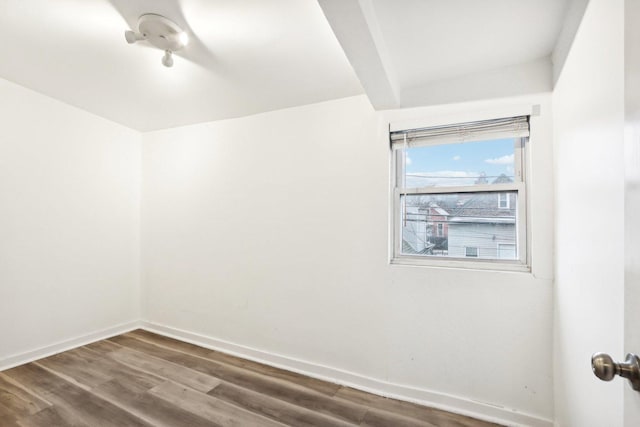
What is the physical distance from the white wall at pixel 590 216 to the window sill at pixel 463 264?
220 millimetres

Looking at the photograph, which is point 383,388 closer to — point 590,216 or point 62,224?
point 590,216

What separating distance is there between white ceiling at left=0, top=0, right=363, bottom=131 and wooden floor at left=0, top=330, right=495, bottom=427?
2210 mm

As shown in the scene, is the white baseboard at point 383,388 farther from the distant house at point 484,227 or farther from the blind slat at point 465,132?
the blind slat at point 465,132

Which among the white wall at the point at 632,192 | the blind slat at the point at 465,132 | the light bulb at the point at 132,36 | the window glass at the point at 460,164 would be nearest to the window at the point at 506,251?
the window glass at the point at 460,164

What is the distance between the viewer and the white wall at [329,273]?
1733 mm

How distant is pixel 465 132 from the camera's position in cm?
193

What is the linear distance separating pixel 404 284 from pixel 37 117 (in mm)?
3308

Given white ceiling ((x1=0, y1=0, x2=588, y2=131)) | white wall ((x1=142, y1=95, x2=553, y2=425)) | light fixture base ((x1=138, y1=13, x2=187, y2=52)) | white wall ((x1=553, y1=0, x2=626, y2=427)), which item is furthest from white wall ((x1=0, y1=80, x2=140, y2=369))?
white wall ((x1=553, y1=0, x2=626, y2=427))

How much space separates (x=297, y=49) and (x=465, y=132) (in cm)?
122

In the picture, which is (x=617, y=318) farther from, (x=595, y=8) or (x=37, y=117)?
(x=37, y=117)

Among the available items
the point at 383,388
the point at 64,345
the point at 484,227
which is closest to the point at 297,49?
the point at 484,227

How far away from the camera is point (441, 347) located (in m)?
1.90

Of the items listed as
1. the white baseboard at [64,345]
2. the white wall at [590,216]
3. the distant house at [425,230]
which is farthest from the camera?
the white baseboard at [64,345]

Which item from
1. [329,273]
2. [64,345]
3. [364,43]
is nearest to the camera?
[364,43]
